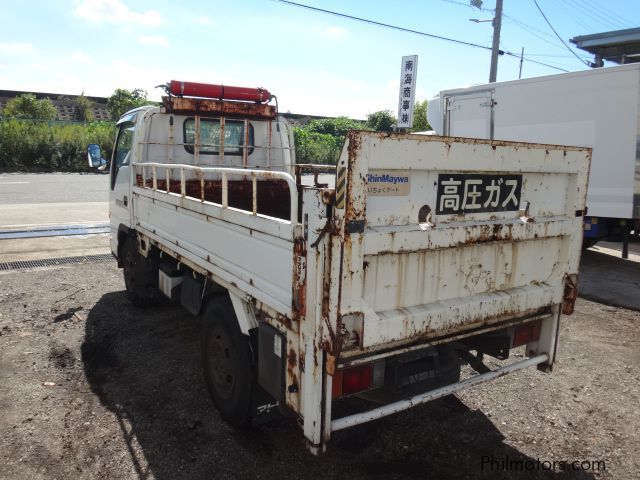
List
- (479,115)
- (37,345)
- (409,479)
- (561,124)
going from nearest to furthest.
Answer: (409,479) < (37,345) < (561,124) < (479,115)

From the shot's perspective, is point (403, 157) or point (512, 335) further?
point (512, 335)

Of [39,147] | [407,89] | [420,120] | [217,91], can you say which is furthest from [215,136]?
[420,120]

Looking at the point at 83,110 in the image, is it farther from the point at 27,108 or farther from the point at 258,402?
the point at 258,402

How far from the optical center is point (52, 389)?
146 inches

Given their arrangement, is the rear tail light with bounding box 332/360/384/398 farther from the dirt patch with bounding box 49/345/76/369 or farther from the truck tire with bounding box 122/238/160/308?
the truck tire with bounding box 122/238/160/308

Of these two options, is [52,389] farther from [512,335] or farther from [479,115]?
[479,115]

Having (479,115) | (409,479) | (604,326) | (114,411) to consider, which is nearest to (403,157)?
(409,479)

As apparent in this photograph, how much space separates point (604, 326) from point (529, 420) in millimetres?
2653

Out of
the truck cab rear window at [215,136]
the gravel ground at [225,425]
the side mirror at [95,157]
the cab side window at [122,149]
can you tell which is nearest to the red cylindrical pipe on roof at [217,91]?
the truck cab rear window at [215,136]

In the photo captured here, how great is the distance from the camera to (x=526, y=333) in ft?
10.4

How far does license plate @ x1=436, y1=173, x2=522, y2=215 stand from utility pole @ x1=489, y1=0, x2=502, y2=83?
535 inches

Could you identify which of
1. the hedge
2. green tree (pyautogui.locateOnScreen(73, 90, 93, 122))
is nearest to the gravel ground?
the hedge

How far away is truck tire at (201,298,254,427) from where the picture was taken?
9.77ft

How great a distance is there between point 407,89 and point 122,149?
714 centimetres
